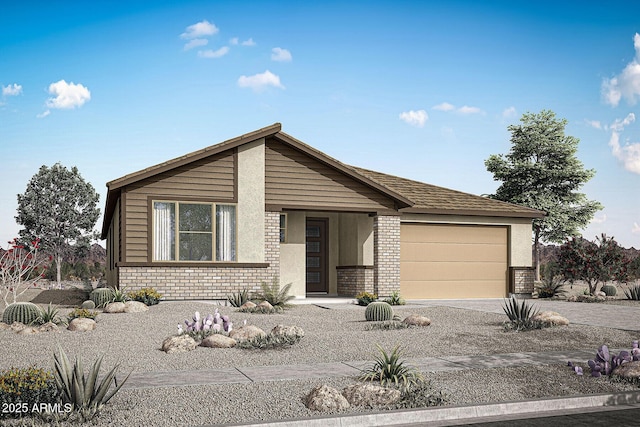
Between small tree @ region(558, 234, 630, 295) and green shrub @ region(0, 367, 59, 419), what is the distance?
72.2 ft

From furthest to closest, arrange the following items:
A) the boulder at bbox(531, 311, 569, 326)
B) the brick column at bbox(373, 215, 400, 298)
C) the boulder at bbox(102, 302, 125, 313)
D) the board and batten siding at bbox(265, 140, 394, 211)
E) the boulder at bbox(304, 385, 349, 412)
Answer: the brick column at bbox(373, 215, 400, 298)
the board and batten siding at bbox(265, 140, 394, 211)
the boulder at bbox(102, 302, 125, 313)
the boulder at bbox(531, 311, 569, 326)
the boulder at bbox(304, 385, 349, 412)

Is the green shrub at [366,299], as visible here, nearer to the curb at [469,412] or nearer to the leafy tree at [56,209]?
the curb at [469,412]

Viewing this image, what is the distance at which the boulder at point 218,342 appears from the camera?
1170cm

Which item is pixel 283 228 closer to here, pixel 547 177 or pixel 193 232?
pixel 193 232

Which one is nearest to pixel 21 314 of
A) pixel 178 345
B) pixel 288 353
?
pixel 178 345

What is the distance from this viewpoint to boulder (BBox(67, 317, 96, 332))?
44.3 ft

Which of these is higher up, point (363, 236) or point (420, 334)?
point (363, 236)

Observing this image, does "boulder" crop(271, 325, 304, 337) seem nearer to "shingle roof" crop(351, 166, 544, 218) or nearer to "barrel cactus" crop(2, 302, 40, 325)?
"barrel cactus" crop(2, 302, 40, 325)

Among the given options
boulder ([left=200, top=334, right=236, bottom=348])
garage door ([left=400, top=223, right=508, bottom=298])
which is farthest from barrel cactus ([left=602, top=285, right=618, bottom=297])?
boulder ([left=200, top=334, right=236, bottom=348])

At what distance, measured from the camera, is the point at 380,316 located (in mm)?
15719

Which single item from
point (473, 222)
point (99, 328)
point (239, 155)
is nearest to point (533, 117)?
point (473, 222)

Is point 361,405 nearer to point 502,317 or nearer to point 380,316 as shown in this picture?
point 380,316

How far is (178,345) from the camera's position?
11328 mm

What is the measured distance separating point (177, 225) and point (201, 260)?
4.26 ft
